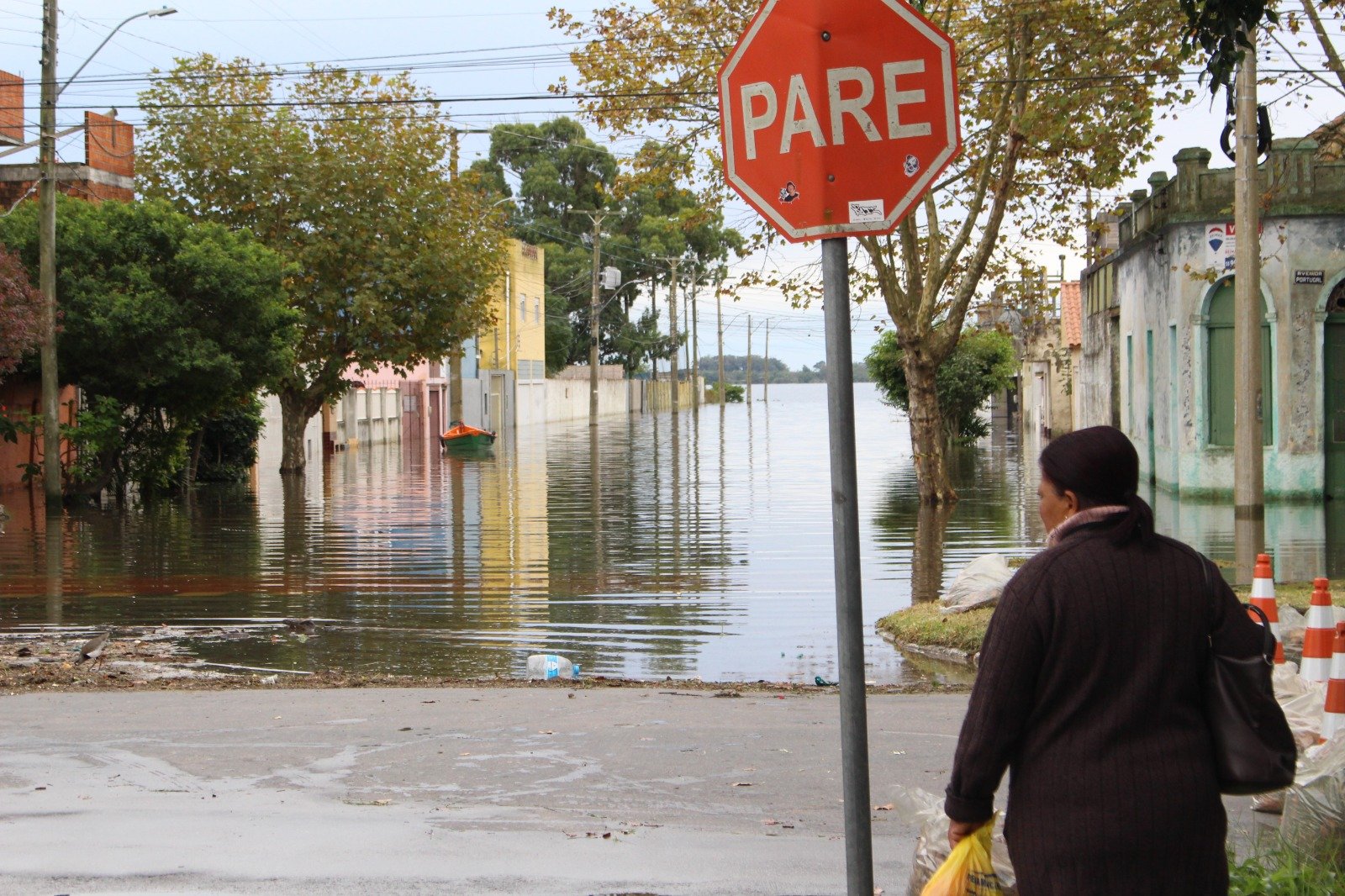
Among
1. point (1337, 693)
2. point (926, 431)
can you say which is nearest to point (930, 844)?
point (1337, 693)

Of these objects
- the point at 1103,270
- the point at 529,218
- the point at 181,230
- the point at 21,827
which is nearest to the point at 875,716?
the point at 21,827

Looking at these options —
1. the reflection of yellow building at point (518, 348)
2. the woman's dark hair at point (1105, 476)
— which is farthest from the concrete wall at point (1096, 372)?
the woman's dark hair at point (1105, 476)

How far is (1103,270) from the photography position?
36906 mm

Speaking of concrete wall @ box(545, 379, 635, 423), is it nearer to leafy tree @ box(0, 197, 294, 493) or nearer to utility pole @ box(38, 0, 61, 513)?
leafy tree @ box(0, 197, 294, 493)

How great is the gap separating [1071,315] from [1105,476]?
159ft

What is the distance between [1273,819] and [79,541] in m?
17.7

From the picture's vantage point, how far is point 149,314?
2516cm

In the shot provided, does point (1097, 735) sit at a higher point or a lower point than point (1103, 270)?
lower

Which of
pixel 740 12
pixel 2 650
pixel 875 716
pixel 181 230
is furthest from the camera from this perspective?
pixel 181 230

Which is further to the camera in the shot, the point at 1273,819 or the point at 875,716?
the point at 875,716

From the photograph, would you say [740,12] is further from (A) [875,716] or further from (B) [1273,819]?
(B) [1273,819]

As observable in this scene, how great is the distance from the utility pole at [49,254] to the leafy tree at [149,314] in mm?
607

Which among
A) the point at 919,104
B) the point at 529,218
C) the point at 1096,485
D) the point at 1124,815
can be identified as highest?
the point at 529,218

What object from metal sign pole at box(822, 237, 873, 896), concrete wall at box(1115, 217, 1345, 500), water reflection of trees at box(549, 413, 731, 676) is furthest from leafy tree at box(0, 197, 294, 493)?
metal sign pole at box(822, 237, 873, 896)
